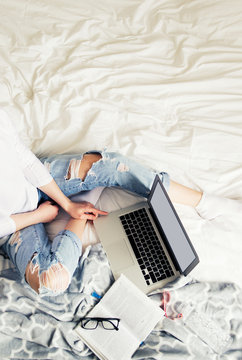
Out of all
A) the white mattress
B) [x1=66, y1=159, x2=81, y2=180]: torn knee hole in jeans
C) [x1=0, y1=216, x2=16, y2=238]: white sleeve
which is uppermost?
the white mattress

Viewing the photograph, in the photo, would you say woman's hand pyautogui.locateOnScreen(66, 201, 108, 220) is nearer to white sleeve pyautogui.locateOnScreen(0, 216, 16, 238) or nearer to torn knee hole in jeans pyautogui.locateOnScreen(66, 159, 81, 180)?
torn knee hole in jeans pyautogui.locateOnScreen(66, 159, 81, 180)

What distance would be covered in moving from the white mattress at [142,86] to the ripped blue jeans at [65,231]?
11cm

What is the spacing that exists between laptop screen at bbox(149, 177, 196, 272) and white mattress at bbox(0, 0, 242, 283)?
10cm

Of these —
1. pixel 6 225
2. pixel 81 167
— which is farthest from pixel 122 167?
pixel 6 225

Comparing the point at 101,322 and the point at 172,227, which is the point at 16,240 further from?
the point at 172,227

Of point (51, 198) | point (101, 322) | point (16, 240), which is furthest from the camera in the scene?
point (51, 198)

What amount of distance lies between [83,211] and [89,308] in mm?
307

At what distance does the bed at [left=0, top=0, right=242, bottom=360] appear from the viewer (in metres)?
0.88

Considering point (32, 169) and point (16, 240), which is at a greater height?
point (32, 169)

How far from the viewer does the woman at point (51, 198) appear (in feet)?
3.05

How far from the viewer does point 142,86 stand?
1299 mm

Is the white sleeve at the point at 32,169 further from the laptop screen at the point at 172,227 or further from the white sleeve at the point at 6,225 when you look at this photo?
the laptop screen at the point at 172,227

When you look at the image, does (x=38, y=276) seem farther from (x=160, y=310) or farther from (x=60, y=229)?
(x=160, y=310)

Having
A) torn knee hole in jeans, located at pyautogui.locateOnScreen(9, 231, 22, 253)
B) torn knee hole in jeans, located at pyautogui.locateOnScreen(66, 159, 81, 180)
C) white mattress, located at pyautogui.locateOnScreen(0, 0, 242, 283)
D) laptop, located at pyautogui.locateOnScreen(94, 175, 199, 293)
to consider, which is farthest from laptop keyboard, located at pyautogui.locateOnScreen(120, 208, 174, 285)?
torn knee hole in jeans, located at pyautogui.locateOnScreen(9, 231, 22, 253)
